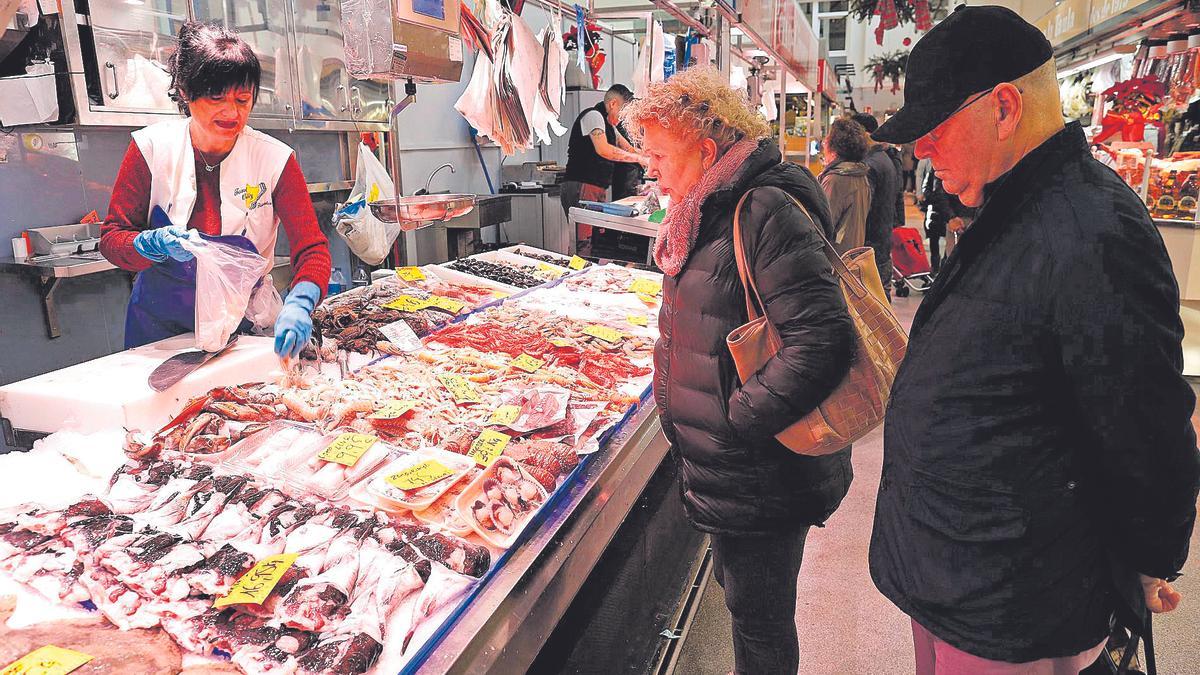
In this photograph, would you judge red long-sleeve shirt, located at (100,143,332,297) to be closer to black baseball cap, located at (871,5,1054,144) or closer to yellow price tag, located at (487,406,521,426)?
yellow price tag, located at (487,406,521,426)

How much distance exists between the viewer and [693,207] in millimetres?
2043

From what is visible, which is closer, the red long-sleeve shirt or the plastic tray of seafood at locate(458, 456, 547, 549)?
the plastic tray of seafood at locate(458, 456, 547, 549)

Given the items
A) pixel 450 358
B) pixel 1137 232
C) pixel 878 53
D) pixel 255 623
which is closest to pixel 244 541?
pixel 255 623

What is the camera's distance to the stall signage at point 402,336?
9.73 feet

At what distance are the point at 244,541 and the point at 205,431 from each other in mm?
585

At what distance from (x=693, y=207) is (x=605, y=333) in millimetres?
1252

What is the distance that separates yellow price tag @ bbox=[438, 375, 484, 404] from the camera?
2367 millimetres

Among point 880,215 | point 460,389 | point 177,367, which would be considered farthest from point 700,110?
point 880,215

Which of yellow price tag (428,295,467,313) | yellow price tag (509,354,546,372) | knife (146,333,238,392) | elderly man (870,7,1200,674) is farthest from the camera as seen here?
yellow price tag (428,295,467,313)

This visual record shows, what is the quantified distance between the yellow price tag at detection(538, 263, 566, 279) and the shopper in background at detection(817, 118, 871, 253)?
2.07m

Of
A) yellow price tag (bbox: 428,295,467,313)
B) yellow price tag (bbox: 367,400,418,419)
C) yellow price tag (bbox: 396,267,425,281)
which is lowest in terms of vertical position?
yellow price tag (bbox: 367,400,418,419)

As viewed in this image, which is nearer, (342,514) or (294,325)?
(342,514)

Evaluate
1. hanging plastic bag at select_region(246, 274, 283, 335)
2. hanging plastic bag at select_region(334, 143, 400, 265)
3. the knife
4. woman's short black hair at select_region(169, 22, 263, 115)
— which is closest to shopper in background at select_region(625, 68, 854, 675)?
woman's short black hair at select_region(169, 22, 263, 115)

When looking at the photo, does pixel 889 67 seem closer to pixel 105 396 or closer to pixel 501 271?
pixel 501 271
